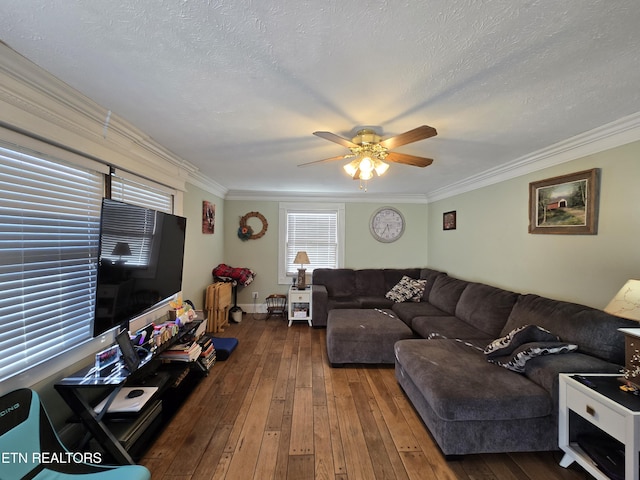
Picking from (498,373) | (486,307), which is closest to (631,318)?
(498,373)

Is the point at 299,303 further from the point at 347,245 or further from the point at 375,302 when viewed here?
the point at 347,245

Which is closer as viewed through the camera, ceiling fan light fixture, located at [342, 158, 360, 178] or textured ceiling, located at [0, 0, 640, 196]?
textured ceiling, located at [0, 0, 640, 196]

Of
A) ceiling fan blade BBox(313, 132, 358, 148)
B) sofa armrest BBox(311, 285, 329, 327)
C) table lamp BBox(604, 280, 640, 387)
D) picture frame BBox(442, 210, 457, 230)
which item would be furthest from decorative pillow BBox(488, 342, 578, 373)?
A: sofa armrest BBox(311, 285, 329, 327)

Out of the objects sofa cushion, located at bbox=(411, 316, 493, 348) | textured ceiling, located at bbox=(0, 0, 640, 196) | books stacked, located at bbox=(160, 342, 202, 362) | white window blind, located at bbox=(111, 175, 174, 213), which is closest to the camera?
textured ceiling, located at bbox=(0, 0, 640, 196)

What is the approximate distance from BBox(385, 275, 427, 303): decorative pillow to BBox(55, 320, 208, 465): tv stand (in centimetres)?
315

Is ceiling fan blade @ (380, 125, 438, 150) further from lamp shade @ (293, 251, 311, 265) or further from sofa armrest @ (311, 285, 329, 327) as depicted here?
lamp shade @ (293, 251, 311, 265)

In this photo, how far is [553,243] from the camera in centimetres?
248

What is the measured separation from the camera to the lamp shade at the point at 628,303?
1.45 meters

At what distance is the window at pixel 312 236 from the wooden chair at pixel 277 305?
324 mm

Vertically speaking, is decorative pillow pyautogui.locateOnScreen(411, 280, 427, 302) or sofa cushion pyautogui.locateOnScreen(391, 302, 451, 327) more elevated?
decorative pillow pyautogui.locateOnScreen(411, 280, 427, 302)

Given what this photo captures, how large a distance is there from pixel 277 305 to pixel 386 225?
2635 millimetres

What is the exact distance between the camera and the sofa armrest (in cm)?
418

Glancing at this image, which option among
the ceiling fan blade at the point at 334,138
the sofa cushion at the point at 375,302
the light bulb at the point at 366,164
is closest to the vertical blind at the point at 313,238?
the sofa cushion at the point at 375,302

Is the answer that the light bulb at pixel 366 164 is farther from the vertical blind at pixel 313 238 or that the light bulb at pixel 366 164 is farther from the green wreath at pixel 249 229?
the green wreath at pixel 249 229
